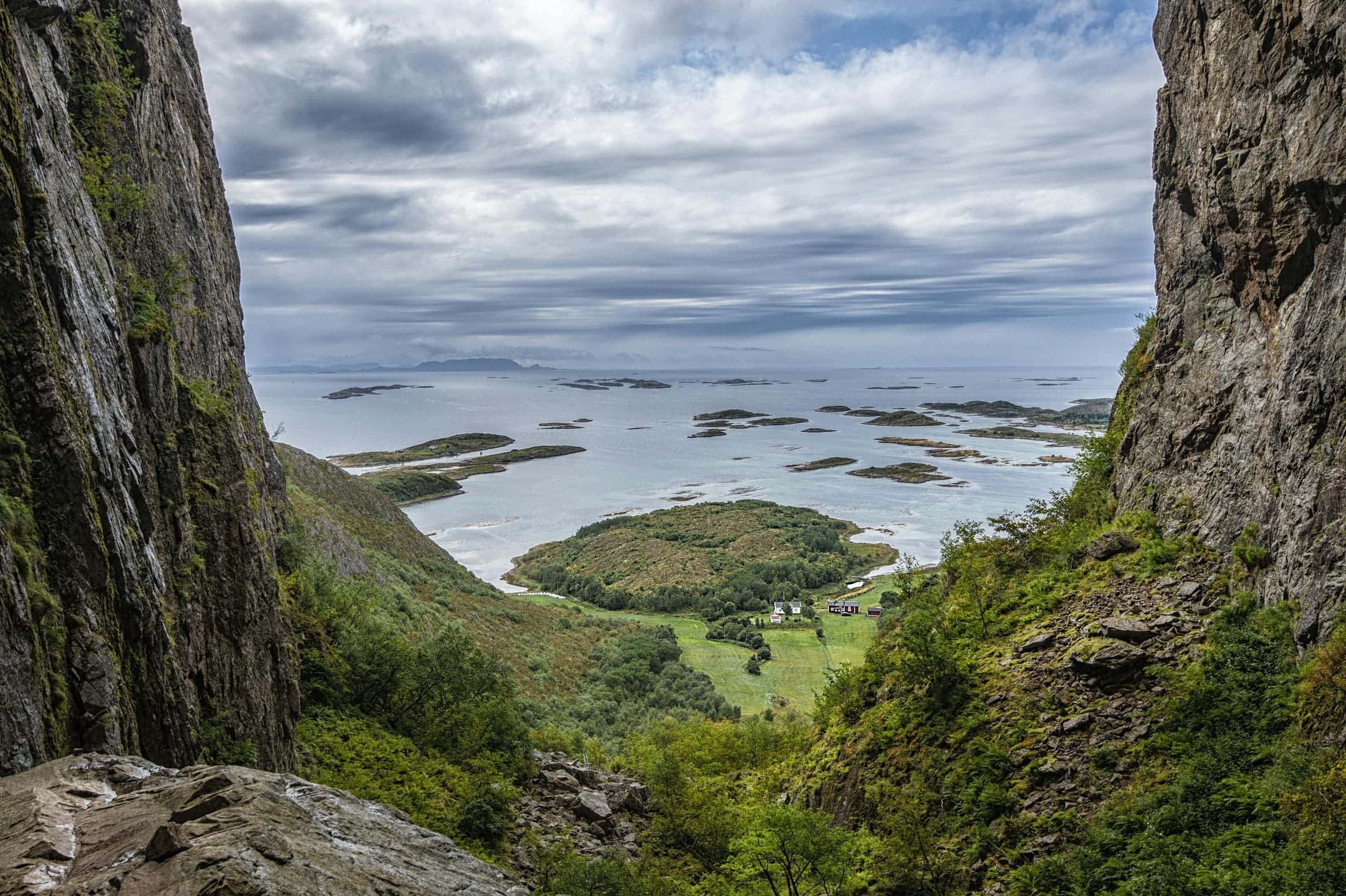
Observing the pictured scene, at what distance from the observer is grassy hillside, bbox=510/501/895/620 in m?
61.6

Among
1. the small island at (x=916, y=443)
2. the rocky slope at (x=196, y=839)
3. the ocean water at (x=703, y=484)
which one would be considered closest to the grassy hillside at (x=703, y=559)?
the ocean water at (x=703, y=484)

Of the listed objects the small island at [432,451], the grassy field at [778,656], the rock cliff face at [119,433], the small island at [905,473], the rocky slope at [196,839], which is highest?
the rock cliff face at [119,433]

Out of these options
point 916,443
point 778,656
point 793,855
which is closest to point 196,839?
point 793,855

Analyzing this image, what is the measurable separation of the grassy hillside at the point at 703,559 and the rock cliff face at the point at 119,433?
45.9 meters

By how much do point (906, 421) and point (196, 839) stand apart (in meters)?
194

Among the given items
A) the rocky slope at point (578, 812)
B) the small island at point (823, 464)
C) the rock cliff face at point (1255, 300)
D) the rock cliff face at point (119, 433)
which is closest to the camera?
the rock cliff face at point (119, 433)

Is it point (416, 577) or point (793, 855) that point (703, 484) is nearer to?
point (416, 577)

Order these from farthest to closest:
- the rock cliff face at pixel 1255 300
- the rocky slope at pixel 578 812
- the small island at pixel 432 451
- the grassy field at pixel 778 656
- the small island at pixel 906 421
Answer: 1. the small island at pixel 906 421
2. the small island at pixel 432 451
3. the grassy field at pixel 778 656
4. the rocky slope at pixel 578 812
5. the rock cliff face at pixel 1255 300

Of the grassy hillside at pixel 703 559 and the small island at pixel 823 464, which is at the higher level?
the small island at pixel 823 464

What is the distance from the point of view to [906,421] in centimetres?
18850

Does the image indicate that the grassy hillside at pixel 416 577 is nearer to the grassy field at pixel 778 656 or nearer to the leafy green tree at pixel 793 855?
the grassy field at pixel 778 656

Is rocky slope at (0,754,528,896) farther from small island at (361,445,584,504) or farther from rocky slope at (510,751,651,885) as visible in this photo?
small island at (361,445,584,504)

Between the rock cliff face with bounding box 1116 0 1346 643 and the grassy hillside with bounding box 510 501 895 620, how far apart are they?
43137mm

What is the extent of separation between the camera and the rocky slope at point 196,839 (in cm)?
581
